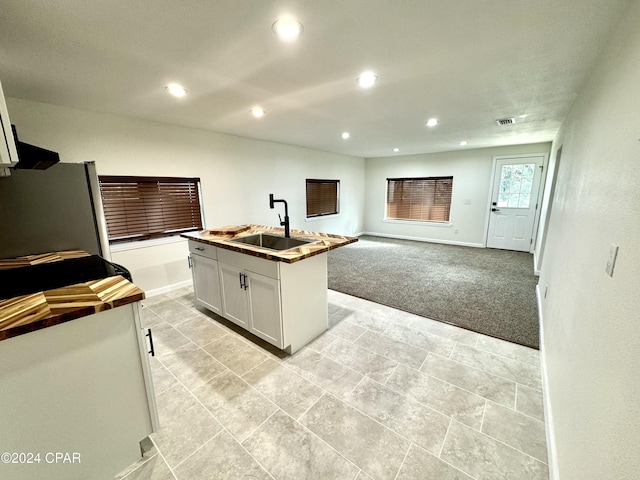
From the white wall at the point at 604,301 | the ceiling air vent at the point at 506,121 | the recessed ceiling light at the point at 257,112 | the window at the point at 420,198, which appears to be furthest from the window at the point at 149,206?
the window at the point at 420,198

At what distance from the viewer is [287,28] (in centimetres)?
137

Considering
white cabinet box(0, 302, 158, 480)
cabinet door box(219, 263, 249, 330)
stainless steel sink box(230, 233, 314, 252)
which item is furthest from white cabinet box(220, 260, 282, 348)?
white cabinet box(0, 302, 158, 480)

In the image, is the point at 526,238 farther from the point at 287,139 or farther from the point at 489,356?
the point at 287,139

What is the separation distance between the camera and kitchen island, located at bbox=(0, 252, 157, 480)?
3.09 feet

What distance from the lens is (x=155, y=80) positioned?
1992 millimetres

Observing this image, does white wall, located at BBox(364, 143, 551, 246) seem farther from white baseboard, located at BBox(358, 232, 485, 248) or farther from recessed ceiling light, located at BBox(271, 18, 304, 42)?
recessed ceiling light, located at BBox(271, 18, 304, 42)

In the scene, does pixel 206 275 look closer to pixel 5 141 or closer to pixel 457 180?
pixel 5 141

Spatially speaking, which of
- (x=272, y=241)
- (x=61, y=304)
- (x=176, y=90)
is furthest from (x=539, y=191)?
(x=61, y=304)

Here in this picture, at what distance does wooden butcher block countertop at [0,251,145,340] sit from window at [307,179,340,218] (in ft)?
15.1

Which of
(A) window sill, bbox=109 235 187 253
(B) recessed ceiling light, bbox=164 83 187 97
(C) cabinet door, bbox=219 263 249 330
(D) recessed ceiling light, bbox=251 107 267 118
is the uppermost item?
(D) recessed ceiling light, bbox=251 107 267 118

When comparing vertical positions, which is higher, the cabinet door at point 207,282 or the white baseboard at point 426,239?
the cabinet door at point 207,282

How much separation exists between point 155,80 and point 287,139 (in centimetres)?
260

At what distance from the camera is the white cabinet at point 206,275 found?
252 centimetres

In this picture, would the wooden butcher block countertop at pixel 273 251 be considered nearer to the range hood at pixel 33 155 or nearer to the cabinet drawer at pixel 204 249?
the cabinet drawer at pixel 204 249
